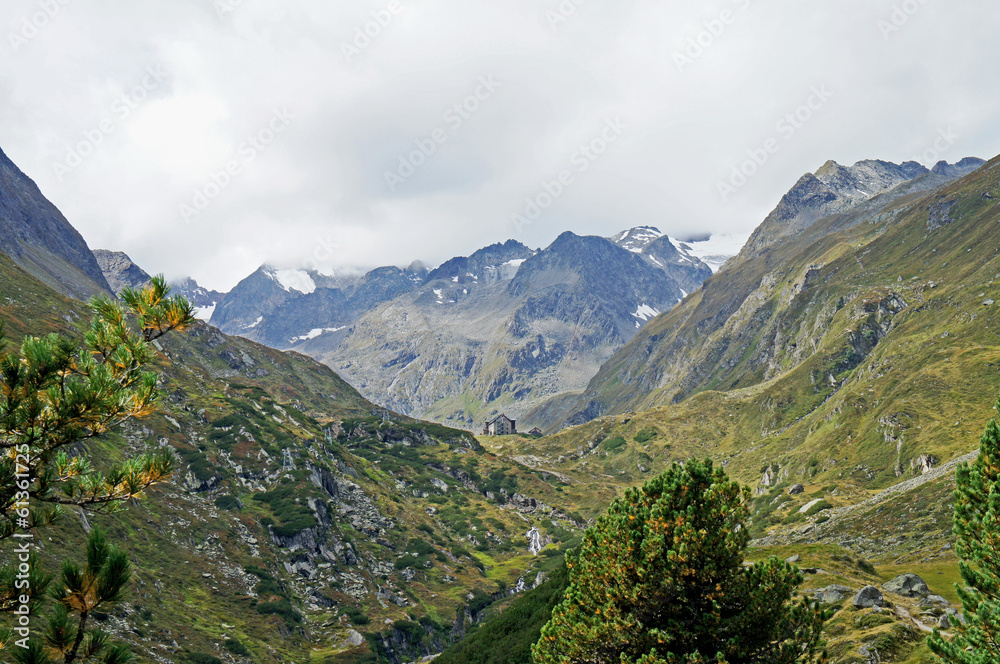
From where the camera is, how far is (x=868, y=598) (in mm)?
35406

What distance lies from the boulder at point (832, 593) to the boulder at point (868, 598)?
2.74m

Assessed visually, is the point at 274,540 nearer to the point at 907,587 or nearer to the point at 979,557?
the point at 907,587

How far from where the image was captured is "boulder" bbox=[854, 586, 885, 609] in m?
35.1

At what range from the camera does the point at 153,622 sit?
213 feet

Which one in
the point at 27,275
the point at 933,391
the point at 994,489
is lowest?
the point at 994,489

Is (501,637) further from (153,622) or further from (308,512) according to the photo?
(308,512)

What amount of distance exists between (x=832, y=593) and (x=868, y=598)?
14.0ft

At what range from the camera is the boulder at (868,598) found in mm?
35062

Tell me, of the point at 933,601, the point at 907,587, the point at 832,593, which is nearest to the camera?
the point at 933,601

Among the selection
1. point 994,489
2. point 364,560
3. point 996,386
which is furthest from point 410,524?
point 996,386

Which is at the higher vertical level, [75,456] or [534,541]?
[75,456]

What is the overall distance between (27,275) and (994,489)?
218019 mm

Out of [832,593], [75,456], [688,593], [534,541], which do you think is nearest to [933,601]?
[832,593]

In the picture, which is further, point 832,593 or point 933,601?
point 832,593
